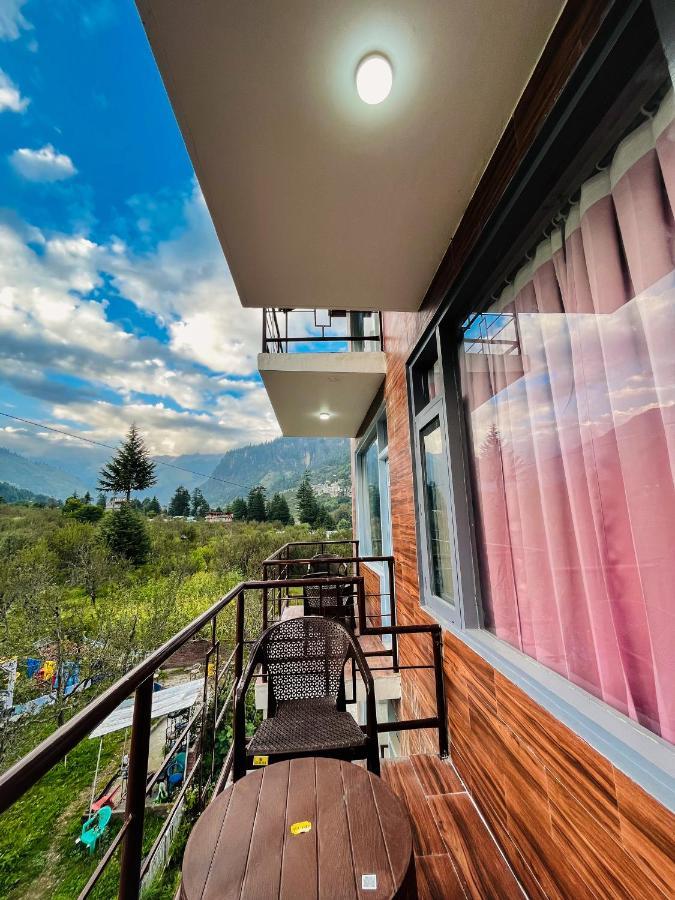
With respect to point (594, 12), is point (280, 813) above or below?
below

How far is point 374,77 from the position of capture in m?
1.08

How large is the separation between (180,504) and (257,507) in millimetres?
8522

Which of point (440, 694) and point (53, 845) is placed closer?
point (440, 694)

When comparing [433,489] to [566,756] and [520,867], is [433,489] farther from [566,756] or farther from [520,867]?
[520,867]

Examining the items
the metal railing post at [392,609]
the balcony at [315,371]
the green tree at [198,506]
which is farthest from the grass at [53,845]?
the green tree at [198,506]

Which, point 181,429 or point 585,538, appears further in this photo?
point 181,429

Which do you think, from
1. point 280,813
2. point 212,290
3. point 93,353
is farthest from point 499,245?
point 93,353

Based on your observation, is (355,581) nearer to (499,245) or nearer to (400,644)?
(400,644)

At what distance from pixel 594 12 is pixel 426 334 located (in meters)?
1.33

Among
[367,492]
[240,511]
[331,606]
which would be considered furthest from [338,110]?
[240,511]

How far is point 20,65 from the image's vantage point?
3259cm

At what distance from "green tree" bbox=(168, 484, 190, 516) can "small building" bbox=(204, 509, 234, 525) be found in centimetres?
270

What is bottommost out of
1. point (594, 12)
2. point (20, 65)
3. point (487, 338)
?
point (487, 338)

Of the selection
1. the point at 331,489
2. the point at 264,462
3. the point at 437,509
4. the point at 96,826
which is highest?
the point at 264,462
